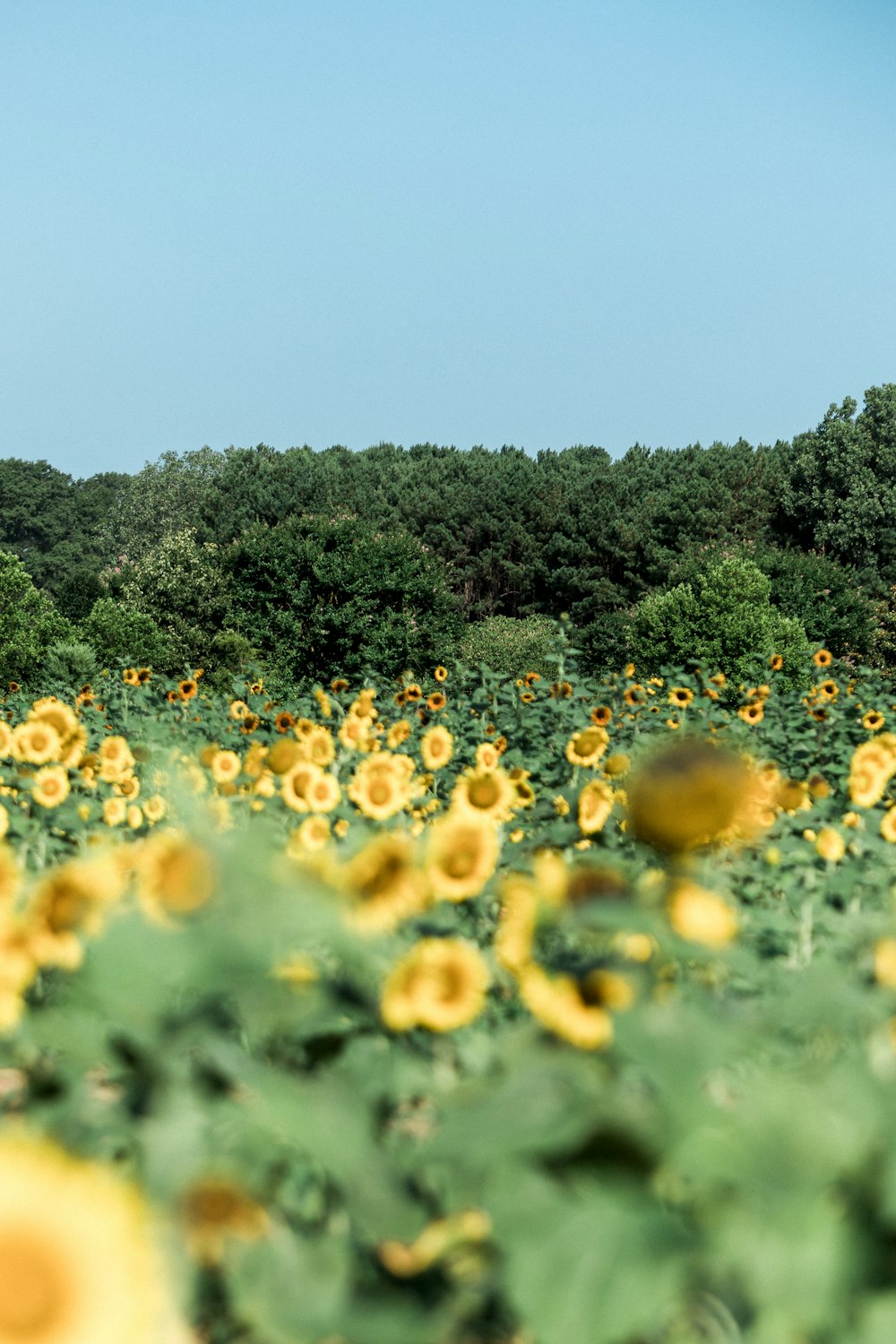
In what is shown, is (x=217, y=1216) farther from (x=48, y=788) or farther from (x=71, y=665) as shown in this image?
(x=71, y=665)

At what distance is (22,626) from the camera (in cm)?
1631

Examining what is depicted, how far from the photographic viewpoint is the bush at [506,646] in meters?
20.8

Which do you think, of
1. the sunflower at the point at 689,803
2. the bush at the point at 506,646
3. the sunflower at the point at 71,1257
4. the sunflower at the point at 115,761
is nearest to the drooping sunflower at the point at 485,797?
the sunflower at the point at 689,803

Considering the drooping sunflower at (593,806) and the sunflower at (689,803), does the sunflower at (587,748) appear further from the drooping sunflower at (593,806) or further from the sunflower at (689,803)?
the sunflower at (689,803)

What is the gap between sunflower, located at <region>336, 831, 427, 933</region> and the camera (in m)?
1.44

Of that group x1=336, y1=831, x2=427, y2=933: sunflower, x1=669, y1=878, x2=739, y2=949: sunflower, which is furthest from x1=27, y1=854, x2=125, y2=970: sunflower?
x1=669, y1=878, x2=739, y2=949: sunflower

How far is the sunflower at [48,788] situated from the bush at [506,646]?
15.9m

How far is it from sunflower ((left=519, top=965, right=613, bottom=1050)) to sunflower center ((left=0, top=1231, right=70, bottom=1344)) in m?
0.51

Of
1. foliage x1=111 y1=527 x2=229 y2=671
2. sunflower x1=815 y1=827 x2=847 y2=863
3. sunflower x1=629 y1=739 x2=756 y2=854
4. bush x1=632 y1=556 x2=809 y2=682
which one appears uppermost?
foliage x1=111 y1=527 x2=229 y2=671

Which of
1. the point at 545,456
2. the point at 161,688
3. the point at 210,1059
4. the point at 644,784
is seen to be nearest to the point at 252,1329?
the point at 210,1059

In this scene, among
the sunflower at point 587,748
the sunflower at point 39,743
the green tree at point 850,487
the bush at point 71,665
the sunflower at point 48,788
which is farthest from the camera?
the green tree at point 850,487

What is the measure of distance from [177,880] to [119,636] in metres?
16.5

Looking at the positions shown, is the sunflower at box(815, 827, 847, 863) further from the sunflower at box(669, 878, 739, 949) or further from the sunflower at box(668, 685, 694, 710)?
the sunflower at box(668, 685, 694, 710)

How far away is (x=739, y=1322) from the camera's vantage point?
1096 millimetres
